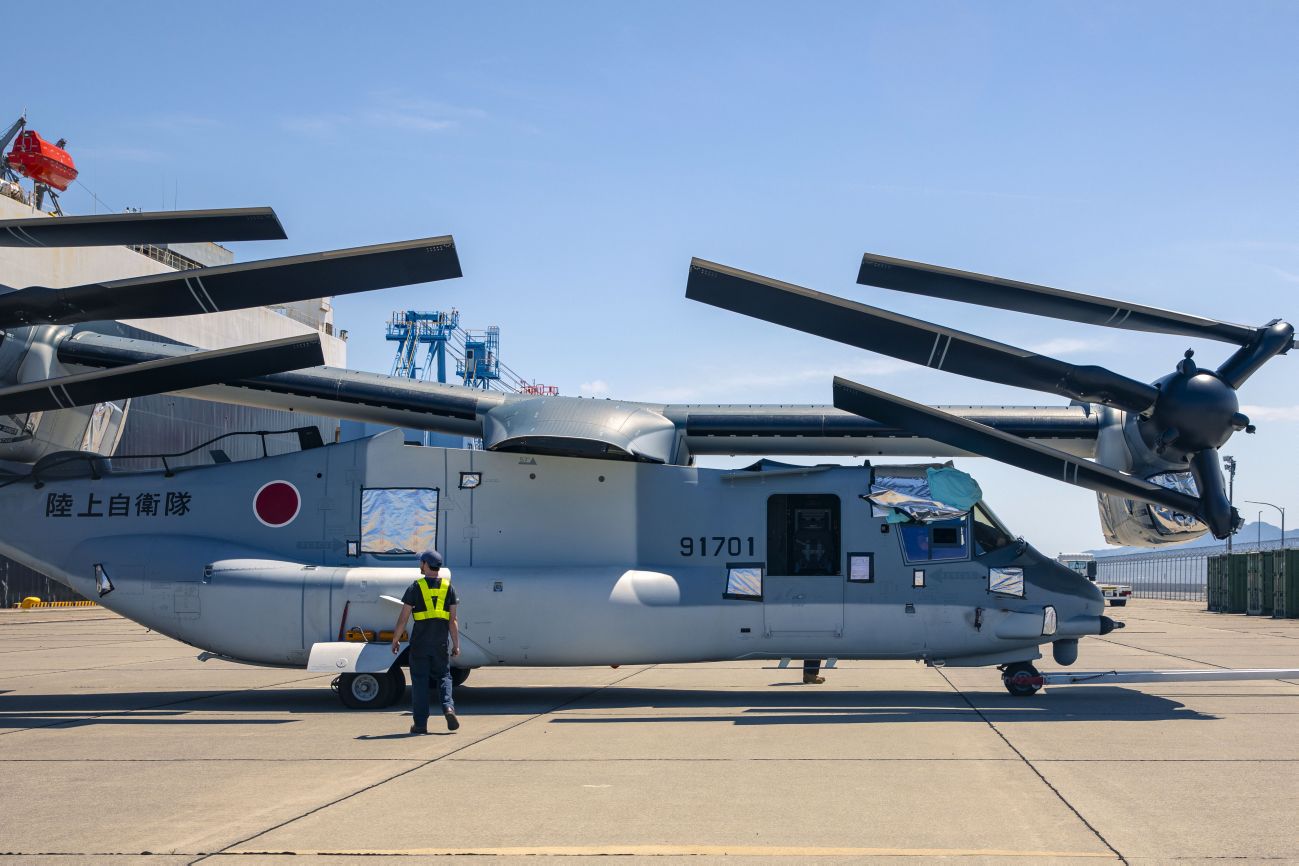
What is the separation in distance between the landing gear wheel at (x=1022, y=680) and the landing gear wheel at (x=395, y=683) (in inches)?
273

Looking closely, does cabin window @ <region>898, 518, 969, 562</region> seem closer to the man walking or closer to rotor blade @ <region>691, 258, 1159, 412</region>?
rotor blade @ <region>691, 258, 1159, 412</region>

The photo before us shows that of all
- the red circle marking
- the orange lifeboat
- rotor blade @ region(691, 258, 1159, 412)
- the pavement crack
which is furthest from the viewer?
the orange lifeboat

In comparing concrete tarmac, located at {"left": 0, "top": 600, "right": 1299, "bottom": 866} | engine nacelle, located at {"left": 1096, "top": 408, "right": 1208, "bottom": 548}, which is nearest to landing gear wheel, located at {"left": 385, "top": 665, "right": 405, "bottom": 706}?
concrete tarmac, located at {"left": 0, "top": 600, "right": 1299, "bottom": 866}

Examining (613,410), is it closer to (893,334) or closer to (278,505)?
(893,334)

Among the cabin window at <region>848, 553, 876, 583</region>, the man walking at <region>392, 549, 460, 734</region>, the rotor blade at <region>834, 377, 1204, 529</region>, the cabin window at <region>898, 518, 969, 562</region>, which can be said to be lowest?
the man walking at <region>392, 549, 460, 734</region>

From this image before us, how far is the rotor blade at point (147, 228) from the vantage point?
431 inches

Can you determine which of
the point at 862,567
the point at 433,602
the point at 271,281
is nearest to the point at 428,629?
the point at 433,602

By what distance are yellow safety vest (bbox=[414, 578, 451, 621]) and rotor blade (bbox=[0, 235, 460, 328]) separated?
9.60 ft

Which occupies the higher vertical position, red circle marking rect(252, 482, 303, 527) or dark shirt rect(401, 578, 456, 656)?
red circle marking rect(252, 482, 303, 527)

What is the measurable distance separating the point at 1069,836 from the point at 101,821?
5580mm

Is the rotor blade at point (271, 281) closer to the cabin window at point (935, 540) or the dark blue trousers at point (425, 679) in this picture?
the dark blue trousers at point (425, 679)

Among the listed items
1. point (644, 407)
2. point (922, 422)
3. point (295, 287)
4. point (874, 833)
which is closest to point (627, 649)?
A: point (644, 407)

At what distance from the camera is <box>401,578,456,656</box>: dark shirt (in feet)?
36.0

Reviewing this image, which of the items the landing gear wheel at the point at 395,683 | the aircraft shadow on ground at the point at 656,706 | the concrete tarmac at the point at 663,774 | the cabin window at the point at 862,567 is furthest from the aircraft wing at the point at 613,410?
the concrete tarmac at the point at 663,774
